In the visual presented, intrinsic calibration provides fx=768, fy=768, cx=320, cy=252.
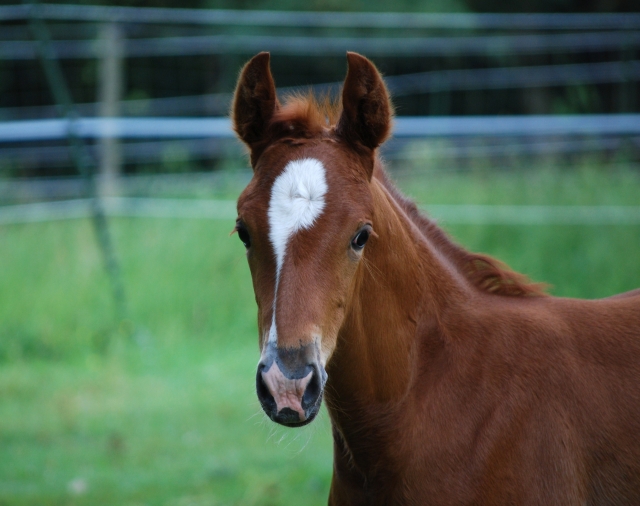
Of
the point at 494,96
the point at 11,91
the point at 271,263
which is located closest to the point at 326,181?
the point at 271,263

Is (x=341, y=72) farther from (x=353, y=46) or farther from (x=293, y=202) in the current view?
(x=293, y=202)

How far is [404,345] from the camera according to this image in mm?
2607

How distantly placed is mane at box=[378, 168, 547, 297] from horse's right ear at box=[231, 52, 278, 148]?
521 mm

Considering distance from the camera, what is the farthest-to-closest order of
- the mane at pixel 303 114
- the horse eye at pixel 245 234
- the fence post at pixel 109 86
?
the fence post at pixel 109 86 → the mane at pixel 303 114 → the horse eye at pixel 245 234

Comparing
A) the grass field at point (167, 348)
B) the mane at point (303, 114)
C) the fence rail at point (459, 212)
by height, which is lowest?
the grass field at point (167, 348)

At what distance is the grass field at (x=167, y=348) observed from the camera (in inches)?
185

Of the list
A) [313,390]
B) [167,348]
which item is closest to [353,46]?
[167,348]

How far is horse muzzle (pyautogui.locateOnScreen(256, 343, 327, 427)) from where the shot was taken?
212 cm

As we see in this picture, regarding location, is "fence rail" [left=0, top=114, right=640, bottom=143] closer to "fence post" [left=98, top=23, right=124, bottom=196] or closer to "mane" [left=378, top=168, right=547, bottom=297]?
"fence post" [left=98, top=23, right=124, bottom=196]

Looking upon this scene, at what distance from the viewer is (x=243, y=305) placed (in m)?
7.67

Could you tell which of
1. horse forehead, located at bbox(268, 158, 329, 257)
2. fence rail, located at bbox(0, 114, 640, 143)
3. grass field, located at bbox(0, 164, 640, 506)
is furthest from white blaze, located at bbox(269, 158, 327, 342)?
fence rail, located at bbox(0, 114, 640, 143)

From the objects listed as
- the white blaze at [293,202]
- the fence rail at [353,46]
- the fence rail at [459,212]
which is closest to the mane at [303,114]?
the white blaze at [293,202]

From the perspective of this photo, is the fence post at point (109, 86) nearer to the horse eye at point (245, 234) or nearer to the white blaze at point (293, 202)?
the horse eye at point (245, 234)

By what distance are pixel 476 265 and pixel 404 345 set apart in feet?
1.79
